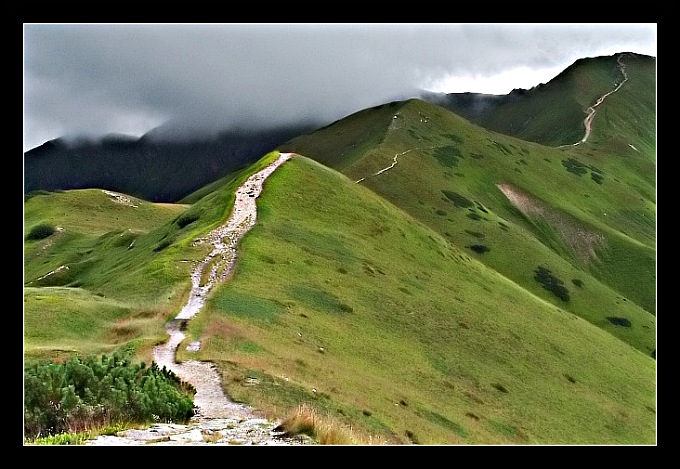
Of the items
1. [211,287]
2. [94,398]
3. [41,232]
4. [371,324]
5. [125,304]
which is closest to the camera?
[94,398]

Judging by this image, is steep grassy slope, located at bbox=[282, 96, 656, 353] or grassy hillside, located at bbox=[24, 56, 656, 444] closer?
grassy hillside, located at bbox=[24, 56, 656, 444]

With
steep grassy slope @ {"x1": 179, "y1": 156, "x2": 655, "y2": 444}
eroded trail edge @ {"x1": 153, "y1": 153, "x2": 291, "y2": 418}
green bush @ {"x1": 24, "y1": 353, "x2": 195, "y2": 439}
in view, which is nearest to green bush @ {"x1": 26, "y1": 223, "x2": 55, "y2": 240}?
eroded trail edge @ {"x1": 153, "y1": 153, "x2": 291, "y2": 418}

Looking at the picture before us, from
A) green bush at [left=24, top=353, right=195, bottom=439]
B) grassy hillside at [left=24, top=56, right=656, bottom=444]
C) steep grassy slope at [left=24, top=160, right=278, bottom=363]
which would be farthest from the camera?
steep grassy slope at [left=24, top=160, right=278, bottom=363]

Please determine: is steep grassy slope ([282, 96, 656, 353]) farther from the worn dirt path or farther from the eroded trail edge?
the worn dirt path

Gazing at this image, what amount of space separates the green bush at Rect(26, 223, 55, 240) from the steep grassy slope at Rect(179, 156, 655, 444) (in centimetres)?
10815

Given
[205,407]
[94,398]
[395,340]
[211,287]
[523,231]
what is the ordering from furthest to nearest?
→ [523,231] → [395,340] → [211,287] → [205,407] → [94,398]

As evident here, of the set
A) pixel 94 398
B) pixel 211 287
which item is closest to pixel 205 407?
pixel 94 398

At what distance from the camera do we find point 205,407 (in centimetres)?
2561

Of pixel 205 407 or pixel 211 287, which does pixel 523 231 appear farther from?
pixel 205 407

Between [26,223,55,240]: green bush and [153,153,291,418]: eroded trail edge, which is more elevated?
[26,223,55,240]: green bush

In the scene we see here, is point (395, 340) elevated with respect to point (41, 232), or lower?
lower

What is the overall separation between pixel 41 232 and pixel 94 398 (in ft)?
575

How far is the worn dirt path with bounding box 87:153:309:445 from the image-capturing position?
1784 cm
